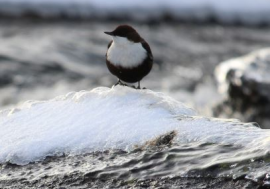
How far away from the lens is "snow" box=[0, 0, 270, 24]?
14.0 m

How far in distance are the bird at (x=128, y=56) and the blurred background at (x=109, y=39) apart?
3227mm

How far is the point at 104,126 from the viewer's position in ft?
12.8

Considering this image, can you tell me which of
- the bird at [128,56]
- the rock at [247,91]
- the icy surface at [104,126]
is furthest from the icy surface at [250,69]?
the icy surface at [104,126]

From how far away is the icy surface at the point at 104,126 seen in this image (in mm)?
3684

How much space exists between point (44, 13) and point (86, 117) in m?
10.0

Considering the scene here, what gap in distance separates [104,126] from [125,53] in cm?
111

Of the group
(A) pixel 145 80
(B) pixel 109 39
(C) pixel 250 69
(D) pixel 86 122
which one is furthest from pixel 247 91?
(B) pixel 109 39

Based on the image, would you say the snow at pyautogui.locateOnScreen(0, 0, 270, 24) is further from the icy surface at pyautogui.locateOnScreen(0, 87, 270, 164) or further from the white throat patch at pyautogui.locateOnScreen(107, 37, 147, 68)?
the icy surface at pyautogui.locateOnScreen(0, 87, 270, 164)

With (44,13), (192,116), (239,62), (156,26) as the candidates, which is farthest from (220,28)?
(192,116)

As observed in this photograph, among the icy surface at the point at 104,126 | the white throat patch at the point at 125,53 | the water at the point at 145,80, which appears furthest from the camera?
the white throat patch at the point at 125,53

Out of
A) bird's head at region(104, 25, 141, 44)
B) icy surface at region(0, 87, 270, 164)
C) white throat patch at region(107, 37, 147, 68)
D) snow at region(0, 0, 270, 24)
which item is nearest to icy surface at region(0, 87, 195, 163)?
icy surface at region(0, 87, 270, 164)

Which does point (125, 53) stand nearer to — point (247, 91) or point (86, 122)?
point (86, 122)

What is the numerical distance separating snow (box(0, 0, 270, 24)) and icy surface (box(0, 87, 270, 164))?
9725 mm

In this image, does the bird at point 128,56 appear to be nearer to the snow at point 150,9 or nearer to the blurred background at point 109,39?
the blurred background at point 109,39
